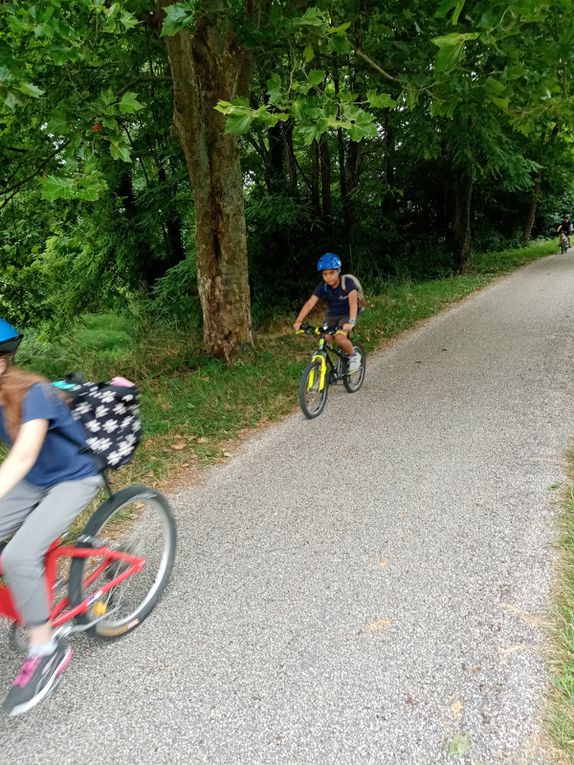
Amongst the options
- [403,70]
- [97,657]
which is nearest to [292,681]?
[97,657]

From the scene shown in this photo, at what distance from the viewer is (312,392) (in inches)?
247

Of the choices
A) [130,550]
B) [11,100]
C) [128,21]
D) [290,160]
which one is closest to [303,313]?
[128,21]

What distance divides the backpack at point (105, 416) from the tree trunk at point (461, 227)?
57.7ft

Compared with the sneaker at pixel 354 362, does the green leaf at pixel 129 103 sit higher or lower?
higher

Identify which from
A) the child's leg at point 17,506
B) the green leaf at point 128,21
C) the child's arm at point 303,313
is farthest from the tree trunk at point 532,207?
the child's leg at point 17,506

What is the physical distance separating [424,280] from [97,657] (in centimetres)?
1607

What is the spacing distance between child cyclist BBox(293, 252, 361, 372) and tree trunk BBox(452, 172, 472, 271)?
13.1 meters

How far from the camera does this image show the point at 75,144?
5.03 metres

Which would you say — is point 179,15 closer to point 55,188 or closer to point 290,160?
point 55,188

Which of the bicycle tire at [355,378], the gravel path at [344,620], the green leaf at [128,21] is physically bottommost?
the bicycle tire at [355,378]

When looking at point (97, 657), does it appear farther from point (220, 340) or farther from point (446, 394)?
point (220, 340)

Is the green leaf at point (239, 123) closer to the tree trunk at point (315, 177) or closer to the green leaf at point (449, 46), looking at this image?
the green leaf at point (449, 46)

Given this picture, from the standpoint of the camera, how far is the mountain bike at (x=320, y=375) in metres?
6.14

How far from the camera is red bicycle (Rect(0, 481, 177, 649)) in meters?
2.54
